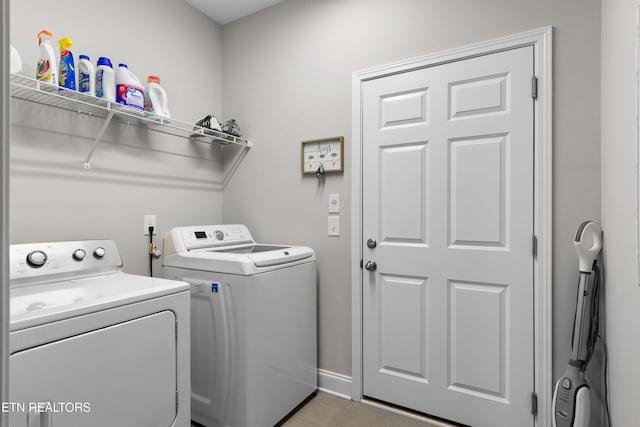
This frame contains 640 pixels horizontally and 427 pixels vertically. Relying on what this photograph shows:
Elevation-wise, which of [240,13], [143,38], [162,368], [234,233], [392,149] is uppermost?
[240,13]

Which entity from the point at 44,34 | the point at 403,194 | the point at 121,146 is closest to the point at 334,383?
the point at 403,194

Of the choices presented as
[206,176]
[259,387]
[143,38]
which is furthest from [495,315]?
[143,38]

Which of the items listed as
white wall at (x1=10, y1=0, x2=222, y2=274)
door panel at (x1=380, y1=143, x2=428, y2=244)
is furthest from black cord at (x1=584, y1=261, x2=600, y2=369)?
white wall at (x1=10, y1=0, x2=222, y2=274)

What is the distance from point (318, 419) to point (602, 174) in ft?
6.15

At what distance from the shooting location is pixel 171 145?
2250 millimetres

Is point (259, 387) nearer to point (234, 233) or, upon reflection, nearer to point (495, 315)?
point (234, 233)

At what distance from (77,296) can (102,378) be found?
0.30m

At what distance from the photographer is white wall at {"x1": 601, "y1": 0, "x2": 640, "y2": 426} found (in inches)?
43.2

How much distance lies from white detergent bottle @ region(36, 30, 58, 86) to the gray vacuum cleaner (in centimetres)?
235

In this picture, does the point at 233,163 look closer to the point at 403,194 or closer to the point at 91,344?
the point at 403,194

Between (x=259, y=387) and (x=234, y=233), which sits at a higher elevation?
(x=234, y=233)

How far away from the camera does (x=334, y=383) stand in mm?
2180

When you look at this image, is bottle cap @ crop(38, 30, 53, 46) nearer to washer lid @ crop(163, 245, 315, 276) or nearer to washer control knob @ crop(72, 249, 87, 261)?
washer control knob @ crop(72, 249, 87, 261)

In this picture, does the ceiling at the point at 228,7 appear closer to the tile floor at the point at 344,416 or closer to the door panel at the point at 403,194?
the door panel at the point at 403,194
